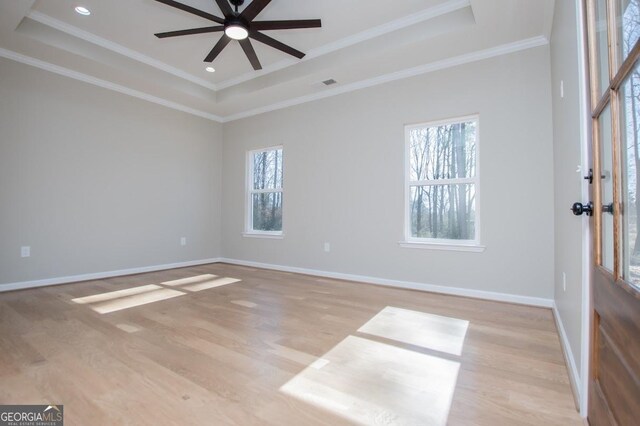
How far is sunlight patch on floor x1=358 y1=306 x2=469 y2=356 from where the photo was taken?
203 cm

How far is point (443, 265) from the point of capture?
10.9ft

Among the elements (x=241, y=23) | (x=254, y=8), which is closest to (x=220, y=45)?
(x=241, y=23)

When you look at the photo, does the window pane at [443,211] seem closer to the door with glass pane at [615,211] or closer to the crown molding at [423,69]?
the crown molding at [423,69]

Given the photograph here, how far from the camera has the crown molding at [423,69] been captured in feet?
9.71

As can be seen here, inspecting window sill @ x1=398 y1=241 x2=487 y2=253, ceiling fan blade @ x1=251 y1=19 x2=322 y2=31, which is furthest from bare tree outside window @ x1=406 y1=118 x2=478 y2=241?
ceiling fan blade @ x1=251 y1=19 x2=322 y2=31

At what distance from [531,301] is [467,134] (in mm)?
1758

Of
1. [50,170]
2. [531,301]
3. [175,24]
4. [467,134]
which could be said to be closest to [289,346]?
[531,301]

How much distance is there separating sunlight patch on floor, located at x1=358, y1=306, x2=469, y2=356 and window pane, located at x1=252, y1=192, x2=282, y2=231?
261 cm

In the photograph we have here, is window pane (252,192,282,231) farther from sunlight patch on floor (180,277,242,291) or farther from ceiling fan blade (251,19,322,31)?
ceiling fan blade (251,19,322,31)

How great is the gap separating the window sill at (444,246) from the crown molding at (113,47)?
11.8 ft

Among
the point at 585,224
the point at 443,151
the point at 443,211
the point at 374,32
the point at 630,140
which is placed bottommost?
the point at 585,224

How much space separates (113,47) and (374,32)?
295cm

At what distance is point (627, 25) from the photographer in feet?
2.68

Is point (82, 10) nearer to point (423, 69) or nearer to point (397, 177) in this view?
point (423, 69)
